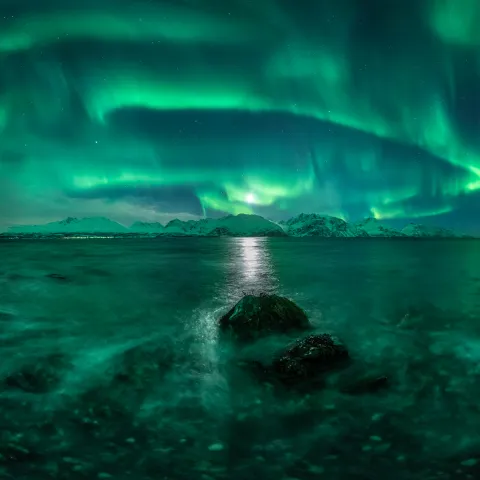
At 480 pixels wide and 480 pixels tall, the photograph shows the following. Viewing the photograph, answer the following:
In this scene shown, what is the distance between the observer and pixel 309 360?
28.5 feet

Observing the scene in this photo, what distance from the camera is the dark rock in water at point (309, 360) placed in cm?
833

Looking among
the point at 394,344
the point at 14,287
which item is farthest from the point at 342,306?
the point at 14,287

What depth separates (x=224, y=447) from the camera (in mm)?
5746

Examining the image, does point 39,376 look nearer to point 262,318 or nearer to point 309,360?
point 262,318

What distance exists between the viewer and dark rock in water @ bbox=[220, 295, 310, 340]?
38.9 ft

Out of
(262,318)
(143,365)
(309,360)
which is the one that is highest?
(262,318)

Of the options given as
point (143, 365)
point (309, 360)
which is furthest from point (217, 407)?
point (143, 365)

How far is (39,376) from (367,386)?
8635mm

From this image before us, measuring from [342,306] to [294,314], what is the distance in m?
7.59

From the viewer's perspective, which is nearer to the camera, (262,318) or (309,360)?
(309,360)

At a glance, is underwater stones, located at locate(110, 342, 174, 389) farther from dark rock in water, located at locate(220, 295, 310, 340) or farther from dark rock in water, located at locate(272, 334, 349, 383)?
dark rock in water, located at locate(272, 334, 349, 383)

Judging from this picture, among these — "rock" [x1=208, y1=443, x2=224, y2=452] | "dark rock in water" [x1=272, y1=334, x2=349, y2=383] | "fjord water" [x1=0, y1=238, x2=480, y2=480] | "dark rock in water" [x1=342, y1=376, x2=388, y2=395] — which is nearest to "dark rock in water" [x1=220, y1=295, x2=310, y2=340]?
"fjord water" [x1=0, y1=238, x2=480, y2=480]

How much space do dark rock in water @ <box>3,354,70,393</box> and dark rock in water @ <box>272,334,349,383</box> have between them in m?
5.89

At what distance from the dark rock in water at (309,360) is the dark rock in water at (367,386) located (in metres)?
0.83
